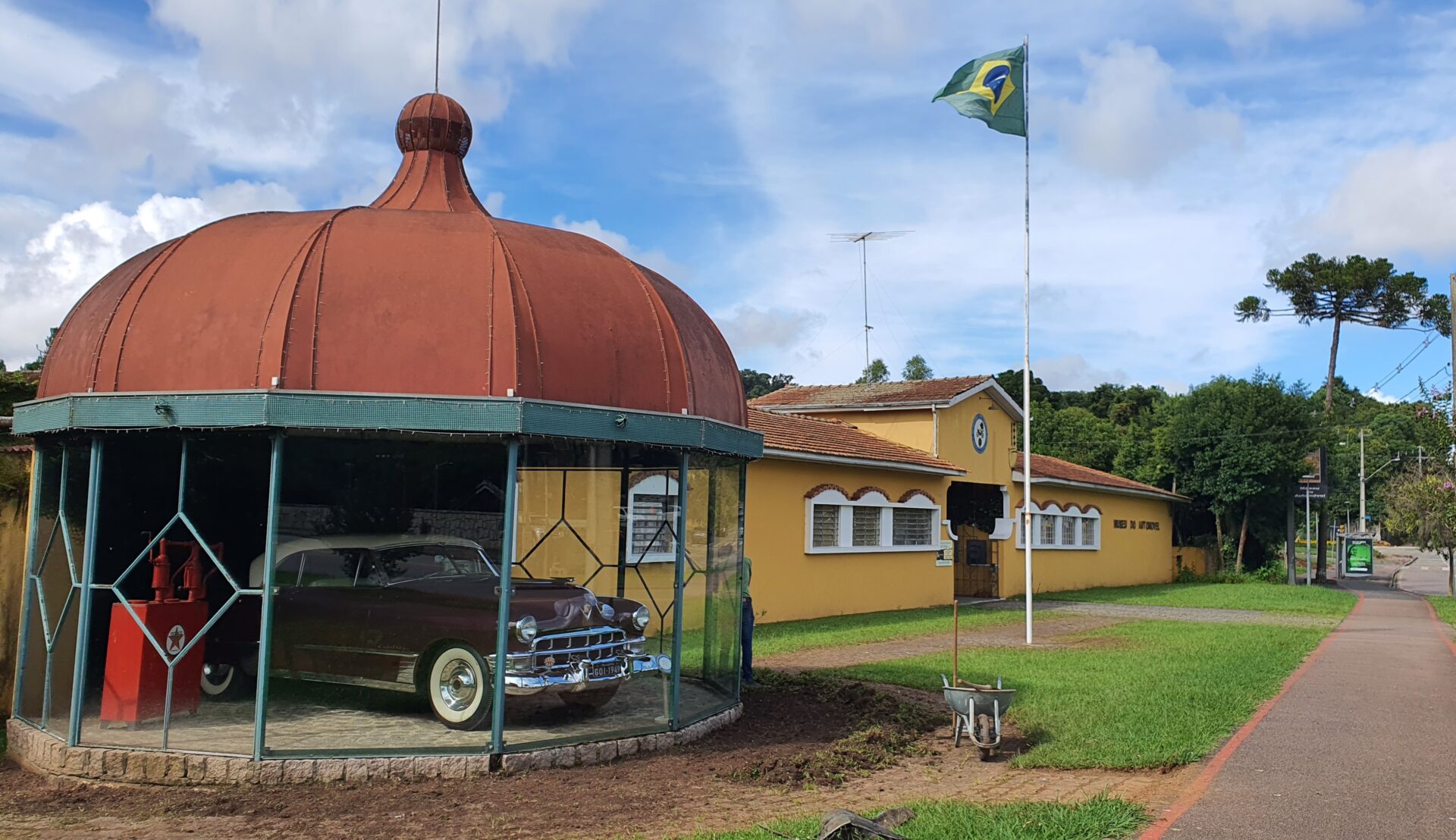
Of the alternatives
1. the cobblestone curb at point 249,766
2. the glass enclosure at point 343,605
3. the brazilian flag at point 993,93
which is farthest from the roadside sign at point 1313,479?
the cobblestone curb at point 249,766

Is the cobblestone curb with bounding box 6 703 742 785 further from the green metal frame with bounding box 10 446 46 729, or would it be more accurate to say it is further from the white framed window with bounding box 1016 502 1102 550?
the white framed window with bounding box 1016 502 1102 550

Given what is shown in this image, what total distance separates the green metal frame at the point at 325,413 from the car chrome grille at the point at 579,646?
1604 millimetres

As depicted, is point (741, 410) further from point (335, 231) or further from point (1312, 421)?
point (1312, 421)

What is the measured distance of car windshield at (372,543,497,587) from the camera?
956 cm

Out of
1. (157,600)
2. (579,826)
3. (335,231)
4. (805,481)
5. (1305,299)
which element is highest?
(1305,299)

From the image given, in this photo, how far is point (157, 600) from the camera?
8125 mm

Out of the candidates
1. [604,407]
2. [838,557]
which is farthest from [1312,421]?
[604,407]

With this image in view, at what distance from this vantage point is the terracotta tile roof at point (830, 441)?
20.0 m

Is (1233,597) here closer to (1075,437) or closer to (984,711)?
(984,711)

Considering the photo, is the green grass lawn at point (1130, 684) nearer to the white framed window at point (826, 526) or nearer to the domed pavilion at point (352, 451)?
the domed pavilion at point (352, 451)

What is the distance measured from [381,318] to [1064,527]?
2817 cm

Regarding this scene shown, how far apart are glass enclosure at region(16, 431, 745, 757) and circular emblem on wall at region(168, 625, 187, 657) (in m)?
0.02

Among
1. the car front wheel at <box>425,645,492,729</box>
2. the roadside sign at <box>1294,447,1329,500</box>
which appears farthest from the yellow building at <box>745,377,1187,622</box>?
the car front wheel at <box>425,645,492,729</box>

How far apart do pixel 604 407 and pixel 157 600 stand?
137 inches
